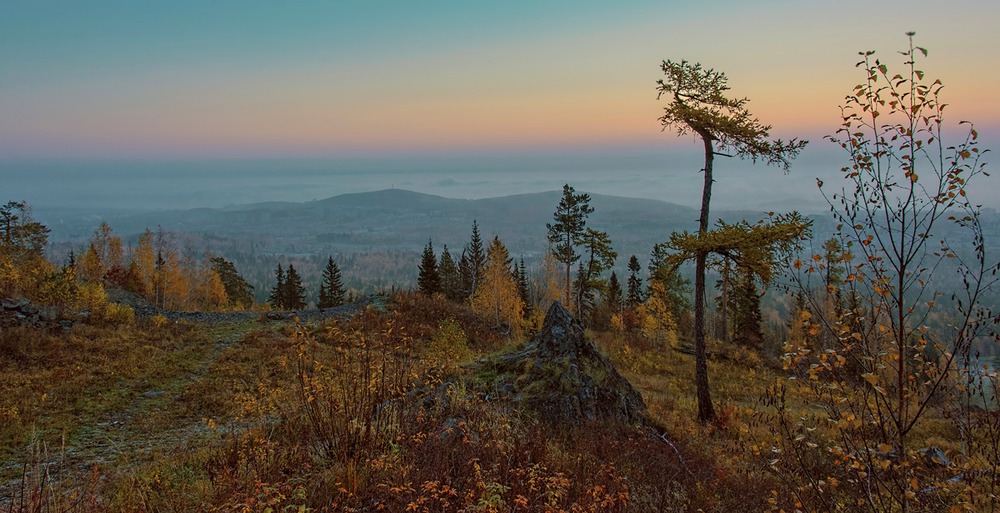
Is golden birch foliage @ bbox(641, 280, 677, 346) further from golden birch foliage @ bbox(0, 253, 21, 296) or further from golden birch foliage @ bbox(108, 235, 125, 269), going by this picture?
golden birch foliage @ bbox(108, 235, 125, 269)

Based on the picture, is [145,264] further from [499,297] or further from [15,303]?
[499,297]

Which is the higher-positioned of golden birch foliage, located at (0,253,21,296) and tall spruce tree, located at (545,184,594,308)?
tall spruce tree, located at (545,184,594,308)

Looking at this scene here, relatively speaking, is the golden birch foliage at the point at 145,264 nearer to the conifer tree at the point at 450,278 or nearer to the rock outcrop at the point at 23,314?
the rock outcrop at the point at 23,314

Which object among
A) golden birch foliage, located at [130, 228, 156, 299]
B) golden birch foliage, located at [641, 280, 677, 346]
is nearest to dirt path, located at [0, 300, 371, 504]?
golden birch foliage, located at [641, 280, 677, 346]

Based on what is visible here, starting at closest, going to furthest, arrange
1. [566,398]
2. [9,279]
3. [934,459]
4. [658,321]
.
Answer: [934,459]
[566,398]
[9,279]
[658,321]

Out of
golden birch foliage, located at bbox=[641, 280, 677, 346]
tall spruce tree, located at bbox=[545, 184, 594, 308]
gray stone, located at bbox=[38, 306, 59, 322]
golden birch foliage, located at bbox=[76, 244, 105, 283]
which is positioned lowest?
golden birch foliage, located at bbox=[641, 280, 677, 346]

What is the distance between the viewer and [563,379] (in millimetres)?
9844

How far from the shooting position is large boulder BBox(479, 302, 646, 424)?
941 cm

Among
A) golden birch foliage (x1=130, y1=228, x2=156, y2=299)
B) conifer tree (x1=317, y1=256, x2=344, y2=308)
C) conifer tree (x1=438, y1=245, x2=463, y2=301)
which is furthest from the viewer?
conifer tree (x1=438, y1=245, x2=463, y2=301)

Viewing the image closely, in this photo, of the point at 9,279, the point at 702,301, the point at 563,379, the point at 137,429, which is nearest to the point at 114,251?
the point at 9,279

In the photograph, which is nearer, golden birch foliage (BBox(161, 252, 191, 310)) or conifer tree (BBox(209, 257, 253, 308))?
golden birch foliage (BBox(161, 252, 191, 310))

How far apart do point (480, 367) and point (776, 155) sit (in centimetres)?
1037

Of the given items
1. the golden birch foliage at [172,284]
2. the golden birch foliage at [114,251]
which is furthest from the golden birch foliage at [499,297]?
the golden birch foliage at [114,251]

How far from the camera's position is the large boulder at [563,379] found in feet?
30.9
